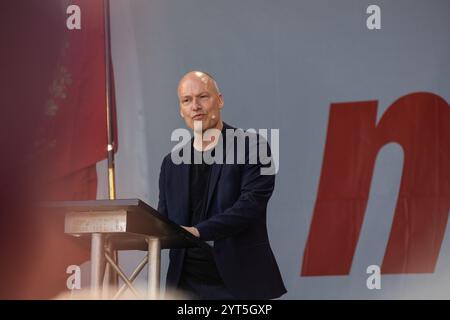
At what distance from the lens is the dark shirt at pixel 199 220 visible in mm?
2721

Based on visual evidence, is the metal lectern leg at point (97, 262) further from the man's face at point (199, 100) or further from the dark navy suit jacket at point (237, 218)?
the man's face at point (199, 100)

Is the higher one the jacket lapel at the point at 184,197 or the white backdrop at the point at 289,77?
the white backdrop at the point at 289,77

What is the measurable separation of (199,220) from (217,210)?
11 centimetres

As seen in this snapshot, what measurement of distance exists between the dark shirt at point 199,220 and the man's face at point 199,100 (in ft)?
1.02

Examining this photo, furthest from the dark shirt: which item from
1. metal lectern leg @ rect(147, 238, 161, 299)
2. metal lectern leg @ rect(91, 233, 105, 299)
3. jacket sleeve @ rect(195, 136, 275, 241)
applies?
metal lectern leg @ rect(91, 233, 105, 299)

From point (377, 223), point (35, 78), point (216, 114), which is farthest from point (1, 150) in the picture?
point (377, 223)

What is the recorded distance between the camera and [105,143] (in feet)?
10.7

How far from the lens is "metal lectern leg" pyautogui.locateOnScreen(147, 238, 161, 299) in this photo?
1.63 meters

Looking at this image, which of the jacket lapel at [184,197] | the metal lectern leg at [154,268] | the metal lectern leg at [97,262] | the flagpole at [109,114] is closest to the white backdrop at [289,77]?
the flagpole at [109,114]

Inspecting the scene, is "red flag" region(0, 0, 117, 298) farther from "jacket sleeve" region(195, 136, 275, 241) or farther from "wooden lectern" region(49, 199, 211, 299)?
"wooden lectern" region(49, 199, 211, 299)

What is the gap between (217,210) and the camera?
277 cm
